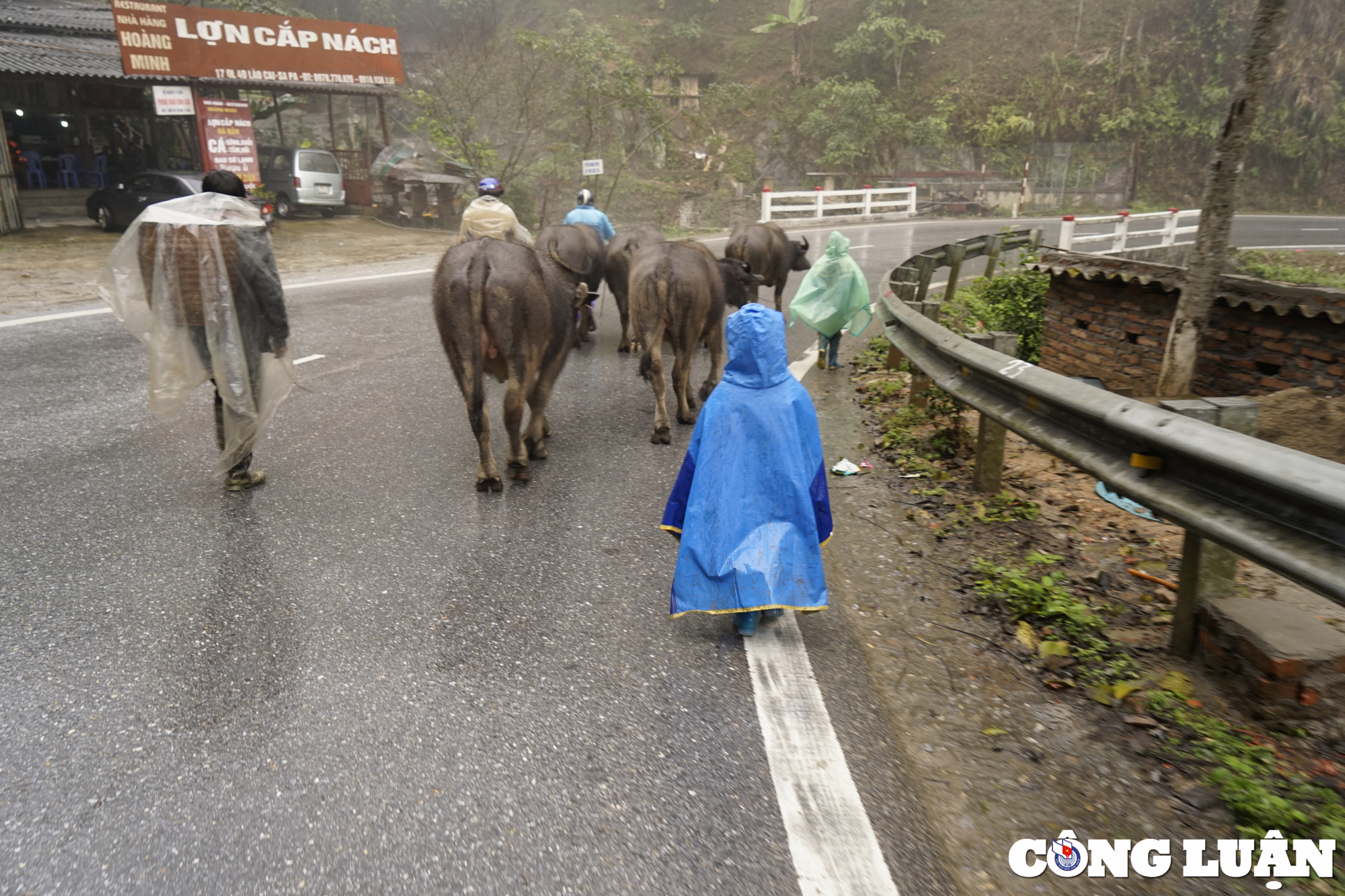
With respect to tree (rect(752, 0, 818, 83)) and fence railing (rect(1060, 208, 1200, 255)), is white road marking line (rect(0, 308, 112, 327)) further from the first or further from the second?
tree (rect(752, 0, 818, 83))

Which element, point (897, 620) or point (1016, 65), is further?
point (1016, 65)

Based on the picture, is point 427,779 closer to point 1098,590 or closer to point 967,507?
point 1098,590

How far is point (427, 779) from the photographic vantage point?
273 cm

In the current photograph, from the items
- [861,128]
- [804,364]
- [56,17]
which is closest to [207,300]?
[804,364]

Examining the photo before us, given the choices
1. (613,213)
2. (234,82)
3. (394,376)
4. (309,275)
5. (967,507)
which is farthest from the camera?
(613,213)

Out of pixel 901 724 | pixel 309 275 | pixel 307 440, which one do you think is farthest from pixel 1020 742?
pixel 309 275

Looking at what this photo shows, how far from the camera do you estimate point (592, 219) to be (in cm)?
1059

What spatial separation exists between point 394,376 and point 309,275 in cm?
767

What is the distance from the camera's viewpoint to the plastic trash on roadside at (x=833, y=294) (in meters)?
8.05

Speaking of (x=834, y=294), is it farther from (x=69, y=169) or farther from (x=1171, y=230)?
(x=69, y=169)

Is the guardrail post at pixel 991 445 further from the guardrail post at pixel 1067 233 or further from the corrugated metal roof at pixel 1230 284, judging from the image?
the guardrail post at pixel 1067 233

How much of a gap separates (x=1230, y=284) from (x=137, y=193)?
841 inches

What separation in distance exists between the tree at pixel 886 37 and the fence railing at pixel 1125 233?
69.3 ft

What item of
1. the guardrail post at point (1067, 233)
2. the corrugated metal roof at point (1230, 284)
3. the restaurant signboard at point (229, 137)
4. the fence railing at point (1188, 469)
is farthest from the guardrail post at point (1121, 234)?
the restaurant signboard at point (229, 137)
